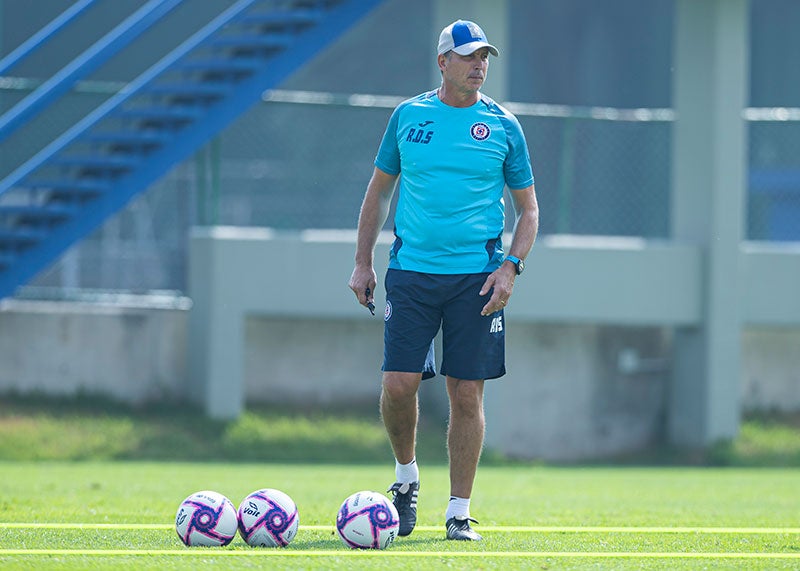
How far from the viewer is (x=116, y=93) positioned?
1591 centimetres

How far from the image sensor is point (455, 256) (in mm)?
6516

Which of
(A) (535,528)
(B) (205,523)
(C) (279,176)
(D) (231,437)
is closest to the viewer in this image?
(B) (205,523)

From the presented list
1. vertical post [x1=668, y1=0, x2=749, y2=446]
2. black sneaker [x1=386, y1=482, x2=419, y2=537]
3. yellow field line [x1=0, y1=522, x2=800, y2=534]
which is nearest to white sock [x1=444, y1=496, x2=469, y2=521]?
black sneaker [x1=386, y1=482, x2=419, y2=537]

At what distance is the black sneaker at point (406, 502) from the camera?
658 cm

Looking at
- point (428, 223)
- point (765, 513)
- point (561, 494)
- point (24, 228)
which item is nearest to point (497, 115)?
point (428, 223)

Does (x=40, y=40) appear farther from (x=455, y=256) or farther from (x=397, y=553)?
(x=397, y=553)

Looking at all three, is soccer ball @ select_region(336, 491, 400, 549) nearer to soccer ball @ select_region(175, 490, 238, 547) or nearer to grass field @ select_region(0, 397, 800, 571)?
grass field @ select_region(0, 397, 800, 571)

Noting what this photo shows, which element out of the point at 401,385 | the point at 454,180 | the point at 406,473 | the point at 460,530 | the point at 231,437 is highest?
the point at 454,180

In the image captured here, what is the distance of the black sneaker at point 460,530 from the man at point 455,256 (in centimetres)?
6

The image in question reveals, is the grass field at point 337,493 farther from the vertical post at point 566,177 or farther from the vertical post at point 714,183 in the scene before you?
the vertical post at point 566,177

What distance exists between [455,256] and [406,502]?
118 cm

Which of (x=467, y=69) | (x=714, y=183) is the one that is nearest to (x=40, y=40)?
(x=714, y=183)

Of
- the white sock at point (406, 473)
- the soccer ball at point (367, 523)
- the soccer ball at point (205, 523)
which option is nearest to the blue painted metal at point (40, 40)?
the white sock at point (406, 473)

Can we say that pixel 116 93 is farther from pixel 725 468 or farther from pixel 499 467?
pixel 725 468
